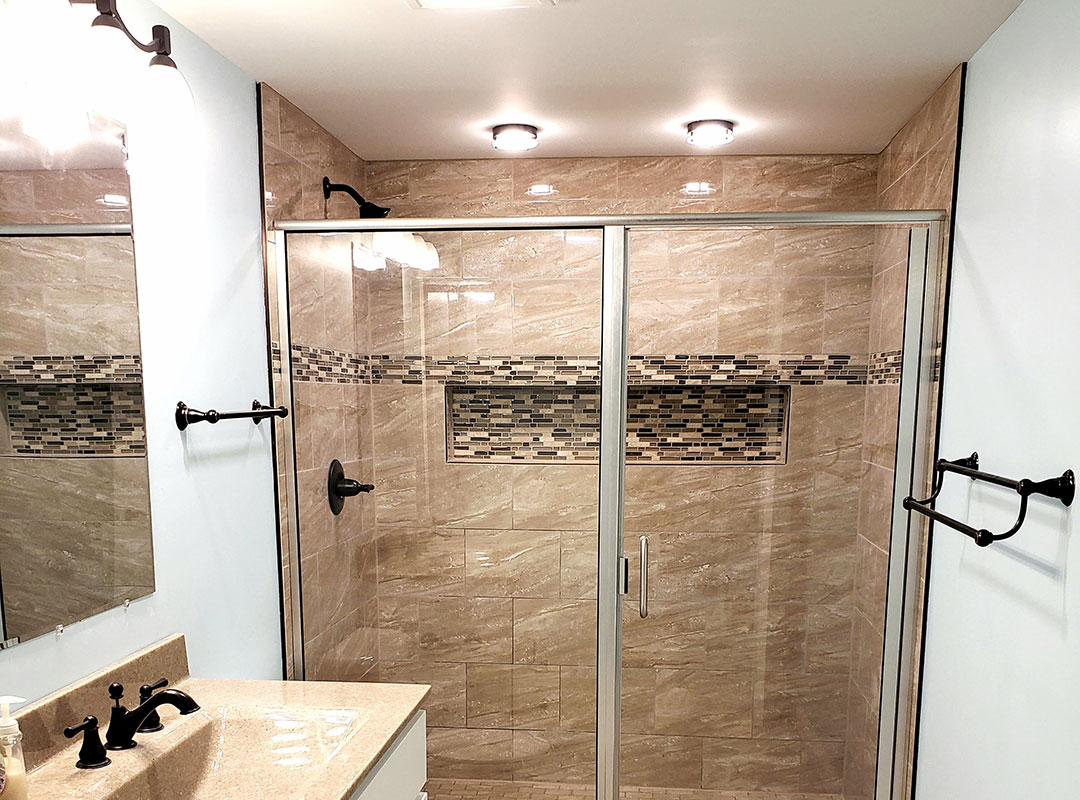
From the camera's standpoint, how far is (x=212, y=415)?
5.69 ft

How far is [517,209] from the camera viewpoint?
9.77ft

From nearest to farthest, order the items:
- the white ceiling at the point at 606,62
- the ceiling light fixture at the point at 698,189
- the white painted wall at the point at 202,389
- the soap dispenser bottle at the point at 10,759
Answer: the soap dispenser bottle at the point at 10,759
the white painted wall at the point at 202,389
the white ceiling at the point at 606,62
the ceiling light fixture at the point at 698,189

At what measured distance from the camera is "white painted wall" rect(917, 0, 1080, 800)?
1.37 metres

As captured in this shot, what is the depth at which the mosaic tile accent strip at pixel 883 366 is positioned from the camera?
205 centimetres

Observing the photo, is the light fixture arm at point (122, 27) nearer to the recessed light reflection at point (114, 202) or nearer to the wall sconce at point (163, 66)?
the wall sconce at point (163, 66)

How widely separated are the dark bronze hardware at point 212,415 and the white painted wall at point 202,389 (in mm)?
23

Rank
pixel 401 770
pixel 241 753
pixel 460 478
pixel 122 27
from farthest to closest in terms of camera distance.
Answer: pixel 460 478 → pixel 401 770 → pixel 241 753 → pixel 122 27

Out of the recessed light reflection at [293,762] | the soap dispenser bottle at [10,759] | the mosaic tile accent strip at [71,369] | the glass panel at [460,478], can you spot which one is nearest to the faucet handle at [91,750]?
the soap dispenser bottle at [10,759]

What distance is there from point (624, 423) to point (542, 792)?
1.20 m

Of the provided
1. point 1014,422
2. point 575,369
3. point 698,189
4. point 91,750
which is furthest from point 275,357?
point 1014,422

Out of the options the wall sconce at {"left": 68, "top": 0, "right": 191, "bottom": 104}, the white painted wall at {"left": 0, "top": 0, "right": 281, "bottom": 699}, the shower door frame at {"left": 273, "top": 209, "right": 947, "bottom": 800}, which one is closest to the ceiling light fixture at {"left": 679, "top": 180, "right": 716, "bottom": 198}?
the shower door frame at {"left": 273, "top": 209, "right": 947, "bottom": 800}

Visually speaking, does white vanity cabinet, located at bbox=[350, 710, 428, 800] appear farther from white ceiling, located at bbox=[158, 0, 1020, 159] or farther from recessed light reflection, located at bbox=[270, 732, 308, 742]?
white ceiling, located at bbox=[158, 0, 1020, 159]

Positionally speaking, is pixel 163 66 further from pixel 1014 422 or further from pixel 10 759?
pixel 1014 422

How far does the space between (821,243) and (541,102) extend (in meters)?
0.97
